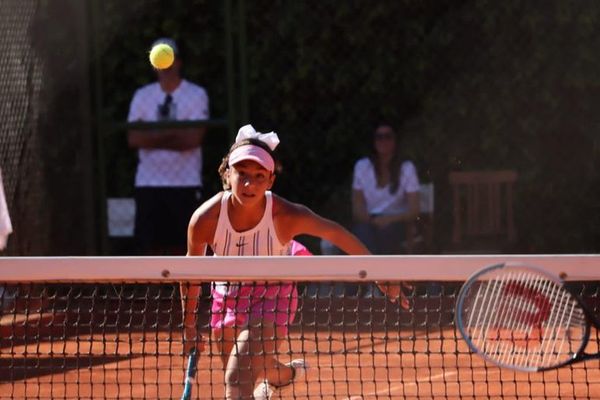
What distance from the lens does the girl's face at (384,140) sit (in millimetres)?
8664

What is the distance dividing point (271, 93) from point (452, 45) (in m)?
1.33

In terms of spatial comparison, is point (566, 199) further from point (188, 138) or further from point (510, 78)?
point (188, 138)

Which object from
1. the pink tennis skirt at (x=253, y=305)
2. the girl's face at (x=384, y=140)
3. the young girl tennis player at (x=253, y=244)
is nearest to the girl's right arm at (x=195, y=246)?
the young girl tennis player at (x=253, y=244)

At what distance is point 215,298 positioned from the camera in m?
5.08

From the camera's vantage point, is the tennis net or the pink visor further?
the pink visor

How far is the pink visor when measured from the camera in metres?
4.96

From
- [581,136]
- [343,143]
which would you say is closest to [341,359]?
[343,143]

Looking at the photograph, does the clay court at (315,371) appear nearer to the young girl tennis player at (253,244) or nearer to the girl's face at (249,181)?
the young girl tennis player at (253,244)

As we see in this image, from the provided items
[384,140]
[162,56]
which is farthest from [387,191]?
[162,56]

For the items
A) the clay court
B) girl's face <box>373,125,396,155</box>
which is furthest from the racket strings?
girl's face <box>373,125,396,155</box>

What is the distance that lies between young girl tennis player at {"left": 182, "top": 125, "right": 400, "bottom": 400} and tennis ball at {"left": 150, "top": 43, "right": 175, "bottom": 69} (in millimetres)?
2787

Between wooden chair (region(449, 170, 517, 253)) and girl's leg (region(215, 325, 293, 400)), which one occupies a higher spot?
wooden chair (region(449, 170, 517, 253))

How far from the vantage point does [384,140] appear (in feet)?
28.5

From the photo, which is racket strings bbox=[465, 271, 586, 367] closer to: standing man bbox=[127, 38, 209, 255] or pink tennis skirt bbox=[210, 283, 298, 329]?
pink tennis skirt bbox=[210, 283, 298, 329]
